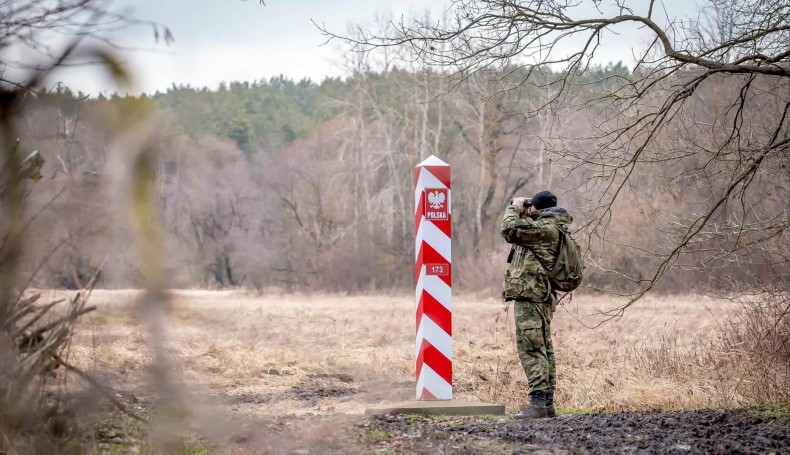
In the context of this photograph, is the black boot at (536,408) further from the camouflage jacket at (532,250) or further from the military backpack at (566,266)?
the military backpack at (566,266)

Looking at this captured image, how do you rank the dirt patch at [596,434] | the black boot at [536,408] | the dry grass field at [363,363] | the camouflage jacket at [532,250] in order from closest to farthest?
1. the dry grass field at [363,363]
2. the dirt patch at [596,434]
3. the black boot at [536,408]
4. the camouflage jacket at [532,250]

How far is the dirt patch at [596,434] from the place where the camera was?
642cm

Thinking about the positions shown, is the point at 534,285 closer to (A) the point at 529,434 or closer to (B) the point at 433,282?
(B) the point at 433,282

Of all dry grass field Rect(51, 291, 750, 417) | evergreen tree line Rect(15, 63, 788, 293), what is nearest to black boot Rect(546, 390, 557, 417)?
dry grass field Rect(51, 291, 750, 417)

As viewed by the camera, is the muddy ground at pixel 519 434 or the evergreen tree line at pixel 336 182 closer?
the evergreen tree line at pixel 336 182

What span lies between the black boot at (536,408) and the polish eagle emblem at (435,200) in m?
1.96

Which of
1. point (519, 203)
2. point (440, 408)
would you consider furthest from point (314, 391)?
point (519, 203)

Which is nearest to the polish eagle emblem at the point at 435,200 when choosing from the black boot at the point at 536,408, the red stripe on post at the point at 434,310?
the red stripe on post at the point at 434,310

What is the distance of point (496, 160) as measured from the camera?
42125 mm

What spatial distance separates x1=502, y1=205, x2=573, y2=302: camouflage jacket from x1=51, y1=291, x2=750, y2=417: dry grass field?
1.45 metres

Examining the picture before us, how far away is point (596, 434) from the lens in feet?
23.5

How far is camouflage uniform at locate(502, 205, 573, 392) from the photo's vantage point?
356 inches

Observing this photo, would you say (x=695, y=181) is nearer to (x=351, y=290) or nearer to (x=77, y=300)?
(x=77, y=300)

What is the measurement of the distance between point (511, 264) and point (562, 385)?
2684 mm
